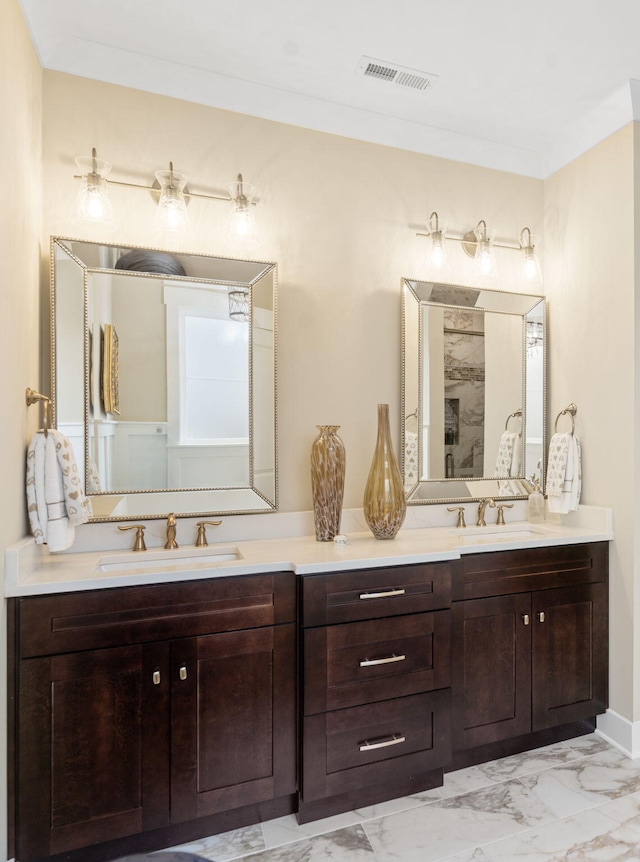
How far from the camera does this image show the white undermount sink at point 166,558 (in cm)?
192

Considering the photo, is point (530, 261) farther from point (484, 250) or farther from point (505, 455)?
point (505, 455)

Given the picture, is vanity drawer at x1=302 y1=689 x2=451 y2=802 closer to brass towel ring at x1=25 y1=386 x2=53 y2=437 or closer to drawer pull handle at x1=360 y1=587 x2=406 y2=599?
drawer pull handle at x1=360 y1=587 x2=406 y2=599

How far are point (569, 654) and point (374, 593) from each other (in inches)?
40.9

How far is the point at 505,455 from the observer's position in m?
2.71

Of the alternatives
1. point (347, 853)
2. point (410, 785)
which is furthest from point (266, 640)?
point (410, 785)

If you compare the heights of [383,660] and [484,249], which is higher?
[484,249]

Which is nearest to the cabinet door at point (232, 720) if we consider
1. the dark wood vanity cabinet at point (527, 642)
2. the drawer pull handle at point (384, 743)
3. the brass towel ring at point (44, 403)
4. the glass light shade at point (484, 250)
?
the drawer pull handle at point (384, 743)

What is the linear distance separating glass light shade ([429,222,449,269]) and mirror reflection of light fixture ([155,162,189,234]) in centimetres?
115

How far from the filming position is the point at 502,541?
7.14 ft

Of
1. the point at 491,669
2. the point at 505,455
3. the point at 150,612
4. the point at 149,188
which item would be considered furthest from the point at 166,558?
the point at 505,455

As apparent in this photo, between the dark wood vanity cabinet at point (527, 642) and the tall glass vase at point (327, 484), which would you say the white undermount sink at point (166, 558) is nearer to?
the tall glass vase at point (327, 484)

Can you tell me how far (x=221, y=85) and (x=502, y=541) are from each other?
7.28ft

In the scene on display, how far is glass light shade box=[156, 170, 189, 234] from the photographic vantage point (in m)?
2.08

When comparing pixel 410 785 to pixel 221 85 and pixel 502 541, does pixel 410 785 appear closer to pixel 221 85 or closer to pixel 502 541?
pixel 502 541
